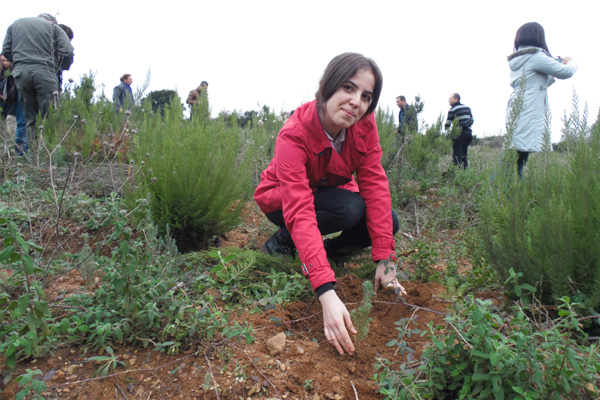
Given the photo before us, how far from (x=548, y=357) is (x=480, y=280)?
915 mm

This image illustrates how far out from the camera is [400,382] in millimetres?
1302

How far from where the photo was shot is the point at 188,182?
271cm

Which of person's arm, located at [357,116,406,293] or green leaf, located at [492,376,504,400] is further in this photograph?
person's arm, located at [357,116,406,293]

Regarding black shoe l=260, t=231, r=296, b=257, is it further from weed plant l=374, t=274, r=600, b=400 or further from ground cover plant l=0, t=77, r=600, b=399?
weed plant l=374, t=274, r=600, b=400

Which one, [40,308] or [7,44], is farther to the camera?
[7,44]

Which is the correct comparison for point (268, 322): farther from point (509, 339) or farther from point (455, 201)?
point (455, 201)

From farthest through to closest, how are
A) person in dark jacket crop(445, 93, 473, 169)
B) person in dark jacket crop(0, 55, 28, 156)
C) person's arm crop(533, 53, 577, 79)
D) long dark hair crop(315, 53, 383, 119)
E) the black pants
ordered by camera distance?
person in dark jacket crop(445, 93, 473, 169) → person in dark jacket crop(0, 55, 28, 156) → person's arm crop(533, 53, 577, 79) → the black pants → long dark hair crop(315, 53, 383, 119)

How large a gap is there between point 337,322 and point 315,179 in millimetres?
1019

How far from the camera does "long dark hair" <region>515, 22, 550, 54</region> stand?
146 inches

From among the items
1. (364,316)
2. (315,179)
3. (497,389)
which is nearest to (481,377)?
(497,389)

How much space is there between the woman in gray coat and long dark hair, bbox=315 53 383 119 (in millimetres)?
2361

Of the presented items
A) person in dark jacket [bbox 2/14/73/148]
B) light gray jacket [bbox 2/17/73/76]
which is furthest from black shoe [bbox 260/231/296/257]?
light gray jacket [bbox 2/17/73/76]

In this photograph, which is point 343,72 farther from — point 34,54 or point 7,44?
point 7,44

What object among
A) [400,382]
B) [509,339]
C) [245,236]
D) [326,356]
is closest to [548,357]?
[509,339]
